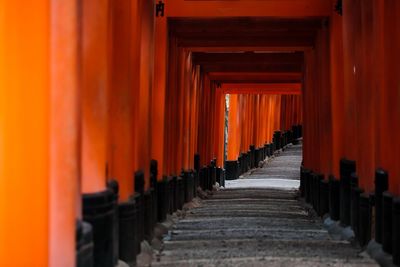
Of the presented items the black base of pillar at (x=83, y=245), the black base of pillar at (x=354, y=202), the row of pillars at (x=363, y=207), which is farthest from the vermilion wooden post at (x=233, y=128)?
the black base of pillar at (x=83, y=245)

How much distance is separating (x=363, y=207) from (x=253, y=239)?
1.78 metres

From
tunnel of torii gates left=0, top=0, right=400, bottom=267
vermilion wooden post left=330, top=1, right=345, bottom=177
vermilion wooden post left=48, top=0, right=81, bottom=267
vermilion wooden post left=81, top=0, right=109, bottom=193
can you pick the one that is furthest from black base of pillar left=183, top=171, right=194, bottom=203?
vermilion wooden post left=48, top=0, right=81, bottom=267

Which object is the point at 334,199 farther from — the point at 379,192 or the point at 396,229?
the point at 396,229

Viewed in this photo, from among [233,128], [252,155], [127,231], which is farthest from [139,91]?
[252,155]

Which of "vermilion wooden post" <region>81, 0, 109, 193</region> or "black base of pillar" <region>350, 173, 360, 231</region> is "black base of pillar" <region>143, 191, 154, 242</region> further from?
"vermilion wooden post" <region>81, 0, 109, 193</region>

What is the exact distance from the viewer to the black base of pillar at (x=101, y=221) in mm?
5453

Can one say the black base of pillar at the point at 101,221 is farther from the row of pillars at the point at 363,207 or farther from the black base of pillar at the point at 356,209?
the black base of pillar at the point at 356,209

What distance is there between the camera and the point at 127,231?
22.7 feet

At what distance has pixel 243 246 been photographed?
9.10 meters

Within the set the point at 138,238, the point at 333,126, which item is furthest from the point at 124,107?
the point at 333,126

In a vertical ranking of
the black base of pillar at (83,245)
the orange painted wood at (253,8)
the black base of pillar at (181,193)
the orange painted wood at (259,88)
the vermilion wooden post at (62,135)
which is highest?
the orange painted wood at (253,8)

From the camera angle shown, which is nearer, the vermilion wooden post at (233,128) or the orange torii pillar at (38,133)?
the orange torii pillar at (38,133)

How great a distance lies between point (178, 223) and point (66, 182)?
805cm

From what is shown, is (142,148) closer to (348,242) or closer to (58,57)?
(348,242)
